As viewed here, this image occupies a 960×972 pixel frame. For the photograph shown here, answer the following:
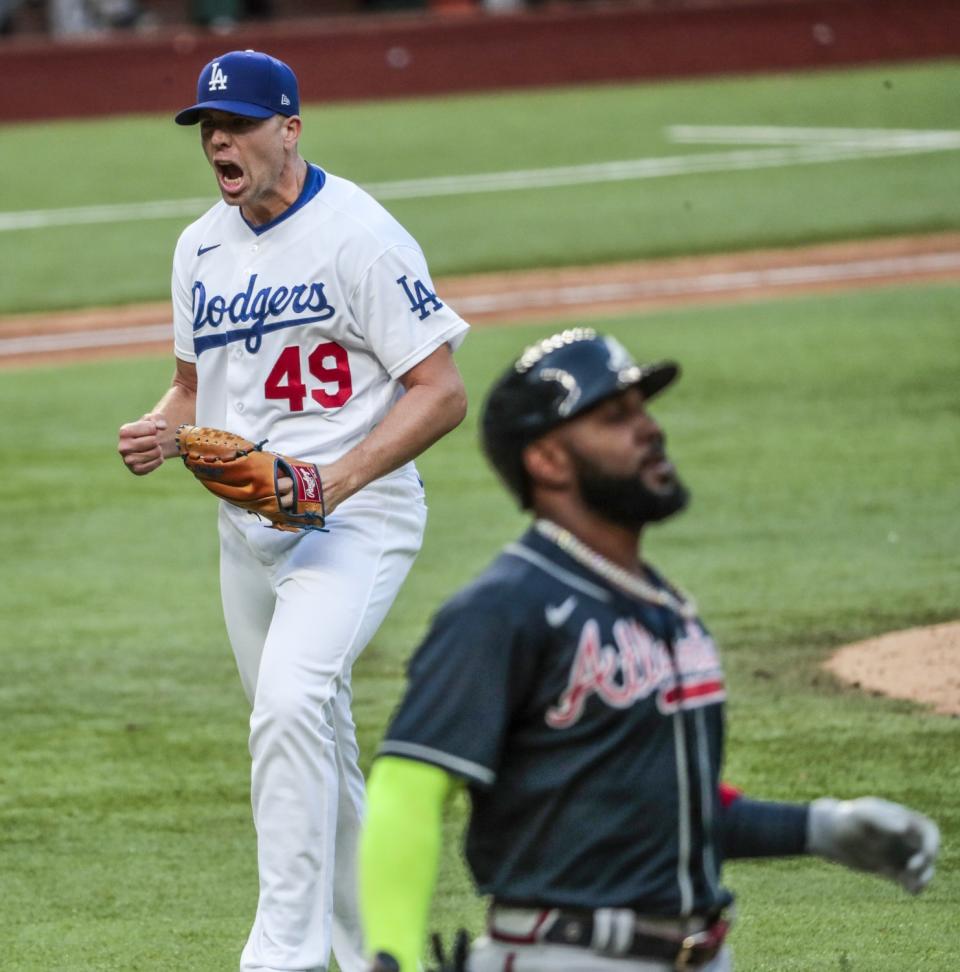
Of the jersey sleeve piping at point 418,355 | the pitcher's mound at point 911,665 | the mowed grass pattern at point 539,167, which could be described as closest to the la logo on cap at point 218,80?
the jersey sleeve piping at point 418,355

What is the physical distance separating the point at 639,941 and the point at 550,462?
0.74m

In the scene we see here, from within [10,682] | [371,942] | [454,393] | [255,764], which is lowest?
[10,682]

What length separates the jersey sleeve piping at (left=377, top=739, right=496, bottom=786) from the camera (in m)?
2.81

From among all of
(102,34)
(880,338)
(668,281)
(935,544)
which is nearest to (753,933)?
(935,544)

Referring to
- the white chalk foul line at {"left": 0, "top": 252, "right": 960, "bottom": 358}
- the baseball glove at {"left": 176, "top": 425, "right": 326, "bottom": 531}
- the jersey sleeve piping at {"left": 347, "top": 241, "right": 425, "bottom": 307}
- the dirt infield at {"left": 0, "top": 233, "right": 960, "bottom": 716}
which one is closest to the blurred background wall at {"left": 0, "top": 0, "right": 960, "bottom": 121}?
the dirt infield at {"left": 0, "top": 233, "right": 960, "bottom": 716}

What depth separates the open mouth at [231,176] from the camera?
4.54m

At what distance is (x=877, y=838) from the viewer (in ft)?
9.88

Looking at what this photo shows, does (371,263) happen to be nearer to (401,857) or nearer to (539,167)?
(401,857)

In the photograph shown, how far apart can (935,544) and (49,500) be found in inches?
189

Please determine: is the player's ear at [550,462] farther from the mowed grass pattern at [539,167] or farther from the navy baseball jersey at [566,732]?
the mowed grass pattern at [539,167]

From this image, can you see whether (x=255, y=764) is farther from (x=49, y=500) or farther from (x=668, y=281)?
(x=668, y=281)

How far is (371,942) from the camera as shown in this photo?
9.09 feet

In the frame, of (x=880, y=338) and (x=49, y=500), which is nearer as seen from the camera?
(x=49, y=500)

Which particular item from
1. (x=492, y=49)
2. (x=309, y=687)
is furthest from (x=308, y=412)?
(x=492, y=49)
